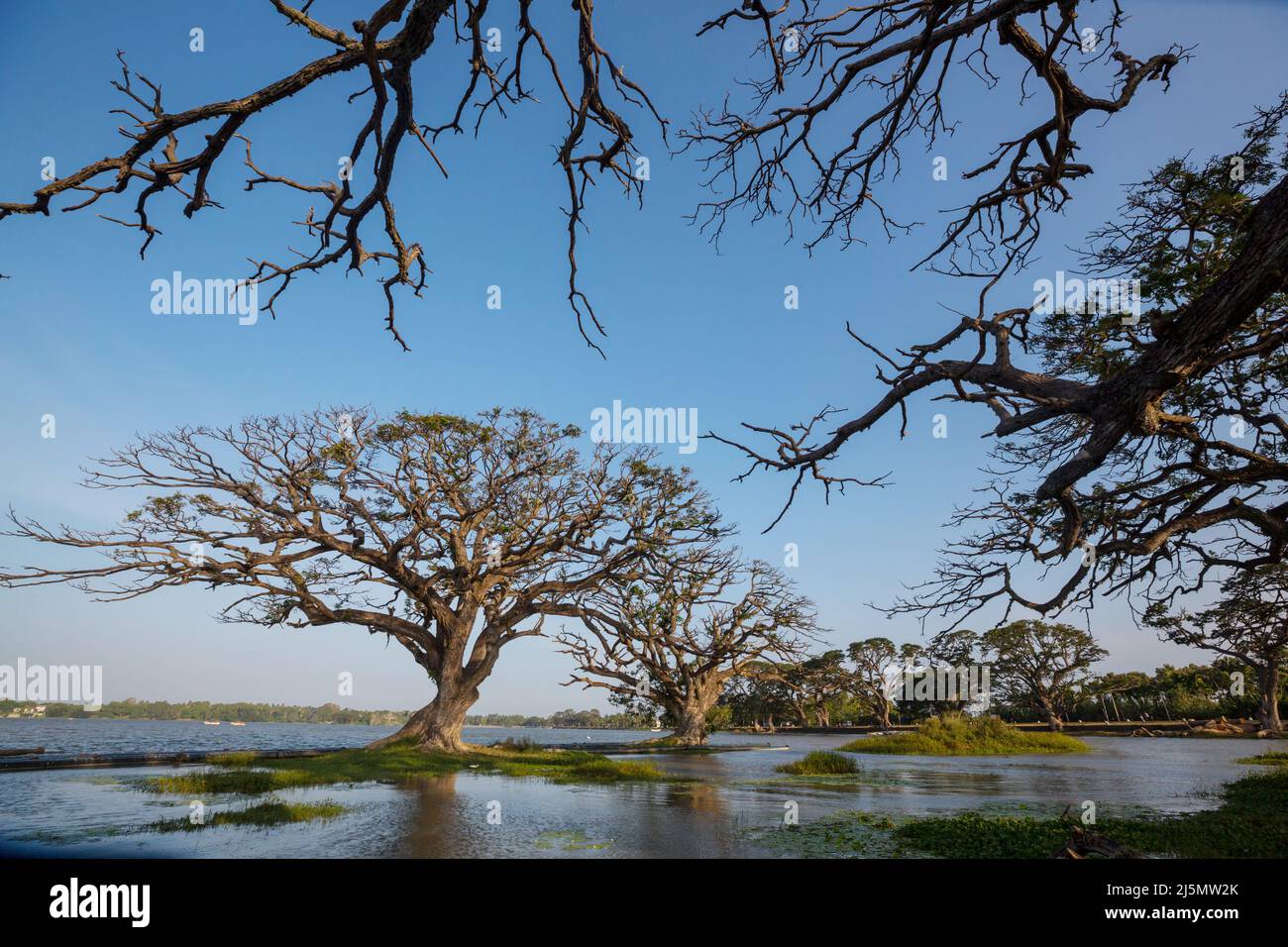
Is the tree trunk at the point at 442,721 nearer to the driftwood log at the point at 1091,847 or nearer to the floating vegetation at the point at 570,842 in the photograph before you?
the floating vegetation at the point at 570,842

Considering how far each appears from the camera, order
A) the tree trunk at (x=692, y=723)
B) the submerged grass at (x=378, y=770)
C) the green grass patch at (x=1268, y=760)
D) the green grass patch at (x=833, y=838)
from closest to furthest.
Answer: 1. the green grass patch at (x=833, y=838)
2. the submerged grass at (x=378, y=770)
3. the green grass patch at (x=1268, y=760)
4. the tree trunk at (x=692, y=723)

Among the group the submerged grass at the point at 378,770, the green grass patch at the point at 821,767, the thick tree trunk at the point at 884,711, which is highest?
the submerged grass at the point at 378,770

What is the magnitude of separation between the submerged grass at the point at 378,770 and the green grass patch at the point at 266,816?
248 centimetres

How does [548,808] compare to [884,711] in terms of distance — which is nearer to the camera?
[548,808]

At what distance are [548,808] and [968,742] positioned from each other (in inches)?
1002

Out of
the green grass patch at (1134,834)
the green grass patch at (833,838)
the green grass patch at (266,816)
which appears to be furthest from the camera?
the green grass patch at (266,816)

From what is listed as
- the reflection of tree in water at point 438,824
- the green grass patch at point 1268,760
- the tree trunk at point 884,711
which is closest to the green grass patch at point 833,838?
the reflection of tree in water at point 438,824

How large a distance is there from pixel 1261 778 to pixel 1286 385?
910cm

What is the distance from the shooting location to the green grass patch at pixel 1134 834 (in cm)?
684

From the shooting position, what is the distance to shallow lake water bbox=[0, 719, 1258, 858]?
730 cm

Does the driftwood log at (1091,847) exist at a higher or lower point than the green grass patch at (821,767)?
higher

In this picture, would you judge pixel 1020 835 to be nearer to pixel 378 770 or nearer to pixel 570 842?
pixel 570 842

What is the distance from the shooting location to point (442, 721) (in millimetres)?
24281

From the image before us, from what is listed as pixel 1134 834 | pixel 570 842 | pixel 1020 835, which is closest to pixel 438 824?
pixel 570 842
